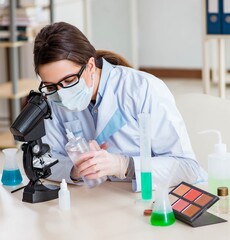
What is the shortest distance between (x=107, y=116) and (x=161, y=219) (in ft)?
1.67

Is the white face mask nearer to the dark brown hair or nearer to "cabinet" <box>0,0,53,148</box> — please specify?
the dark brown hair

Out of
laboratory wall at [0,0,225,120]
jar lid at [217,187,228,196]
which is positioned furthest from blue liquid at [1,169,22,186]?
laboratory wall at [0,0,225,120]

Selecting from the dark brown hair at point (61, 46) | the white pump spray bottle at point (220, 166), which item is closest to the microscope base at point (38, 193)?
the dark brown hair at point (61, 46)

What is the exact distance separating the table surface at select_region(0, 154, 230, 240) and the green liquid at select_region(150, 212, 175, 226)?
0.01 metres

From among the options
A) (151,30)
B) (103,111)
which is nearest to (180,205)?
(103,111)

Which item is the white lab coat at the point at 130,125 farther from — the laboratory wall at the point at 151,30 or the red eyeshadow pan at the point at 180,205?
the laboratory wall at the point at 151,30

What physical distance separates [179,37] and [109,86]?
5006 mm

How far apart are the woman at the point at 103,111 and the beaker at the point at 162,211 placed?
26 centimetres

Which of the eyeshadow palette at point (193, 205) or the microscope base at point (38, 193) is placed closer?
the eyeshadow palette at point (193, 205)

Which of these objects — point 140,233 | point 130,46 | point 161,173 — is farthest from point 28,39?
point 140,233

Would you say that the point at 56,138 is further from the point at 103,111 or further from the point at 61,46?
the point at 61,46

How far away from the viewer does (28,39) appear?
191 inches

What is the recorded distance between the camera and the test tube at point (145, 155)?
1.84 m

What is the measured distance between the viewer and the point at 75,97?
2.02 meters
